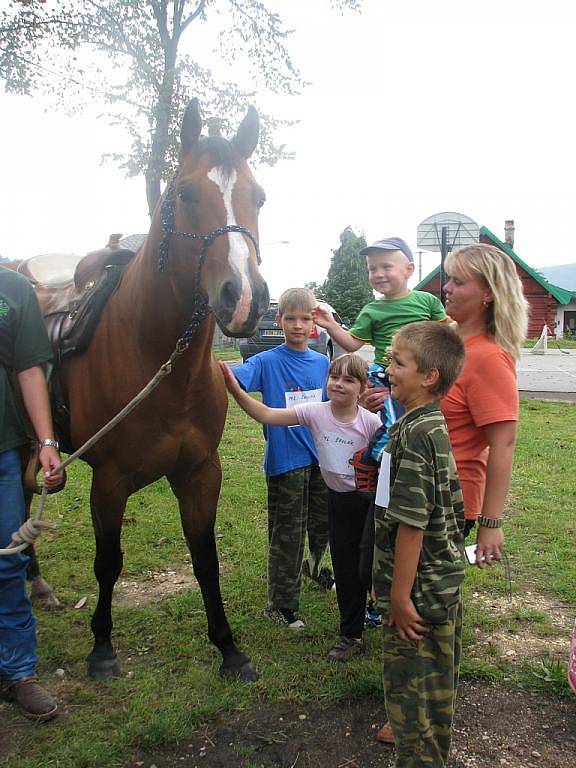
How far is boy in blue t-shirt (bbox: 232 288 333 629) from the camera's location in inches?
123

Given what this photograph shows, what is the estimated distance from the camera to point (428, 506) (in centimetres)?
171

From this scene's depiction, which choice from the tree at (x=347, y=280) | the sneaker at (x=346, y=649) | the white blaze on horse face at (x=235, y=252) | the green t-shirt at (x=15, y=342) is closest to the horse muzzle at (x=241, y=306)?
the white blaze on horse face at (x=235, y=252)

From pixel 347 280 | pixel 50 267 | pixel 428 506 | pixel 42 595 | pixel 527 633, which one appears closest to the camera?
pixel 428 506

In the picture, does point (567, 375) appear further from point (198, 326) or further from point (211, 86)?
point (198, 326)

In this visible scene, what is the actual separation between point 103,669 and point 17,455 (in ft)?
3.67

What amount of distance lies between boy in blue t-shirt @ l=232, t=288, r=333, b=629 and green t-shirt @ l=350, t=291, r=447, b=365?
1.10ft

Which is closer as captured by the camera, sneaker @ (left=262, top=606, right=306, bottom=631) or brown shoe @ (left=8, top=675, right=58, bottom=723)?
brown shoe @ (left=8, top=675, right=58, bottom=723)

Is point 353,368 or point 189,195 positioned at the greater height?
point 189,195

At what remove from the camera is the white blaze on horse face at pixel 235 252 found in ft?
6.45

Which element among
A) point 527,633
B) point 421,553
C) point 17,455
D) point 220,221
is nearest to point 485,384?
point 421,553

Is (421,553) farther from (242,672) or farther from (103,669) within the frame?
(103,669)

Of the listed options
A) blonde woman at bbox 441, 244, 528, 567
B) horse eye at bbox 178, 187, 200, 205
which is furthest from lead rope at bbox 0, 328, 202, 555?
blonde woman at bbox 441, 244, 528, 567

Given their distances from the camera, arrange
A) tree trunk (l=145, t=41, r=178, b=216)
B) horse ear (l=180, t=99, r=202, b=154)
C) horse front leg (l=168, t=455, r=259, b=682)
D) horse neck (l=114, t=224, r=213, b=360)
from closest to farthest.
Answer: horse ear (l=180, t=99, r=202, b=154) → horse neck (l=114, t=224, r=213, b=360) → horse front leg (l=168, t=455, r=259, b=682) → tree trunk (l=145, t=41, r=178, b=216)

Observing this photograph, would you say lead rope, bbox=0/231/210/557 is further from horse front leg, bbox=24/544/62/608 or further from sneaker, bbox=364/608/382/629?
sneaker, bbox=364/608/382/629
